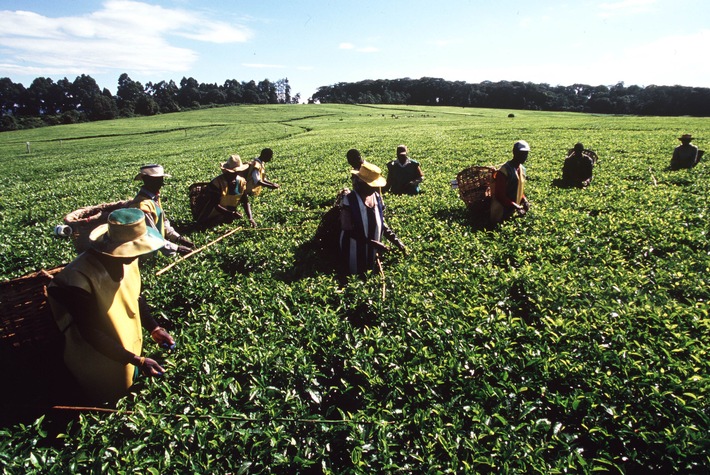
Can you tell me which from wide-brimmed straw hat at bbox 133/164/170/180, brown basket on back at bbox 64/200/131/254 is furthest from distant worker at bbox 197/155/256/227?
brown basket on back at bbox 64/200/131/254

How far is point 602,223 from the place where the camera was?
295 inches

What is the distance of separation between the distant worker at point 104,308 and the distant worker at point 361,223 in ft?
9.89

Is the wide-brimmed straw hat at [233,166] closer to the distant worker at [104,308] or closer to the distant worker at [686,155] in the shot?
the distant worker at [104,308]

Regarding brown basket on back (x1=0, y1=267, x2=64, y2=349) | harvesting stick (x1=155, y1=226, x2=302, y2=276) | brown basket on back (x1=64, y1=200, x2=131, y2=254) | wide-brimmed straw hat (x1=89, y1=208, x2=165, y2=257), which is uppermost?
wide-brimmed straw hat (x1=89, y1=208, x2=165, y2=257)

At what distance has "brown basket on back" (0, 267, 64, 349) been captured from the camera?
3666 mm

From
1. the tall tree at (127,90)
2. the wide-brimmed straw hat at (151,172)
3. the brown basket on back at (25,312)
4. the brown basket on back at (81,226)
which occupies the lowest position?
the brown basket on back at (25,312)

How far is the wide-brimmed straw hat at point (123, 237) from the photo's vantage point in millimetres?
3420

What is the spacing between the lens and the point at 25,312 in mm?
3744

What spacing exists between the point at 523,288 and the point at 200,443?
13.5 ft

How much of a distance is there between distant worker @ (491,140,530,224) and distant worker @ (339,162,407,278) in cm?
293

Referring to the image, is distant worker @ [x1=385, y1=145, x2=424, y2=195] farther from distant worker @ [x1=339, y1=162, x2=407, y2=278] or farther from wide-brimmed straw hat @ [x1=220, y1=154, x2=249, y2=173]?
distant worker @ [x1=339, y1=162, x2=407, y2=278]

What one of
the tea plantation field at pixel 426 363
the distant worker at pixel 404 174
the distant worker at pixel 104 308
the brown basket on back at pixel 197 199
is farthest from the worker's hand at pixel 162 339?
the distant worker at pixel 404 174

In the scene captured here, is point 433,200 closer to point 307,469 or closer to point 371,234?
point 371,234

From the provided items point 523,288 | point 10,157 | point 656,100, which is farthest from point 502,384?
point 656,100
